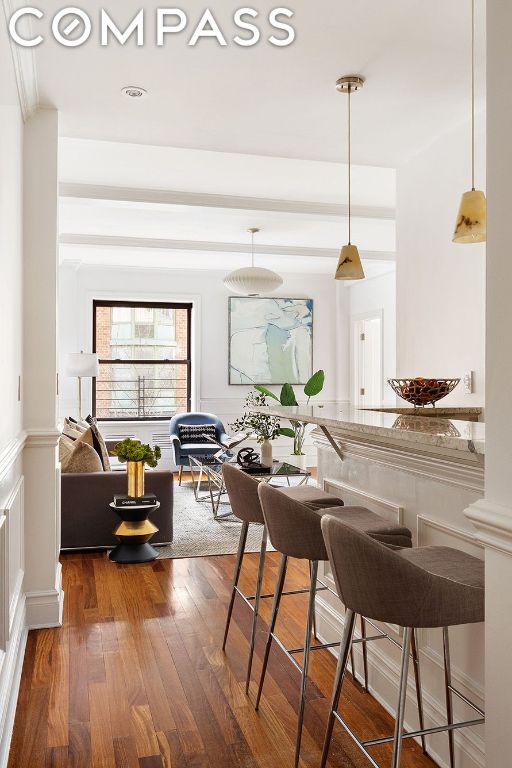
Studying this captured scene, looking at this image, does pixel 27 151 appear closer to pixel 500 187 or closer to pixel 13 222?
pixel 13 222

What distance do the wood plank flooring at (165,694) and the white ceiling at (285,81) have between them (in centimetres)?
263

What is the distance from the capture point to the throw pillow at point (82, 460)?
5082 mm

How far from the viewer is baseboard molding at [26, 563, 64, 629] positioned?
136 inches

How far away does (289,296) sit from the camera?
9305 mm

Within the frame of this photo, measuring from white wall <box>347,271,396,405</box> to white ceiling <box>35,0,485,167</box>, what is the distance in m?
4.36

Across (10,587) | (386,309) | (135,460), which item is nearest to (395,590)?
(10,587)

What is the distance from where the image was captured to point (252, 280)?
632 centimetres

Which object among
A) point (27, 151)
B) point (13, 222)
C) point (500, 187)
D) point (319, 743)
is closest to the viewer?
point (500, 187)

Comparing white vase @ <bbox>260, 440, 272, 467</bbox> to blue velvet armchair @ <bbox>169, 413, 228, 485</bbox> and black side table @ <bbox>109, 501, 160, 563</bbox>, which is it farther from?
blue velvet armchair @ <bbox>169, 413, 228, 485</bbox>

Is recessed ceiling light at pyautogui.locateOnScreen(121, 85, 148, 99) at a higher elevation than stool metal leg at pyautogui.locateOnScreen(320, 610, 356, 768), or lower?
higher

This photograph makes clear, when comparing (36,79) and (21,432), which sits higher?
(36,79)

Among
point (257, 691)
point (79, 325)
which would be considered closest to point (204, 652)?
point (257, 691)

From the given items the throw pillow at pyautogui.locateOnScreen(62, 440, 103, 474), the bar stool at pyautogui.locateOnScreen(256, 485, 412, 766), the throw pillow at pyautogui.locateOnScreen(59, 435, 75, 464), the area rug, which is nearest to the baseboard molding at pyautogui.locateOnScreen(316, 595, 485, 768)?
the bar stool at pyautogui.locateOnScreen(256, 485, 412, 766)

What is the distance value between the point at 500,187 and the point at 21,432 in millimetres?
2557
